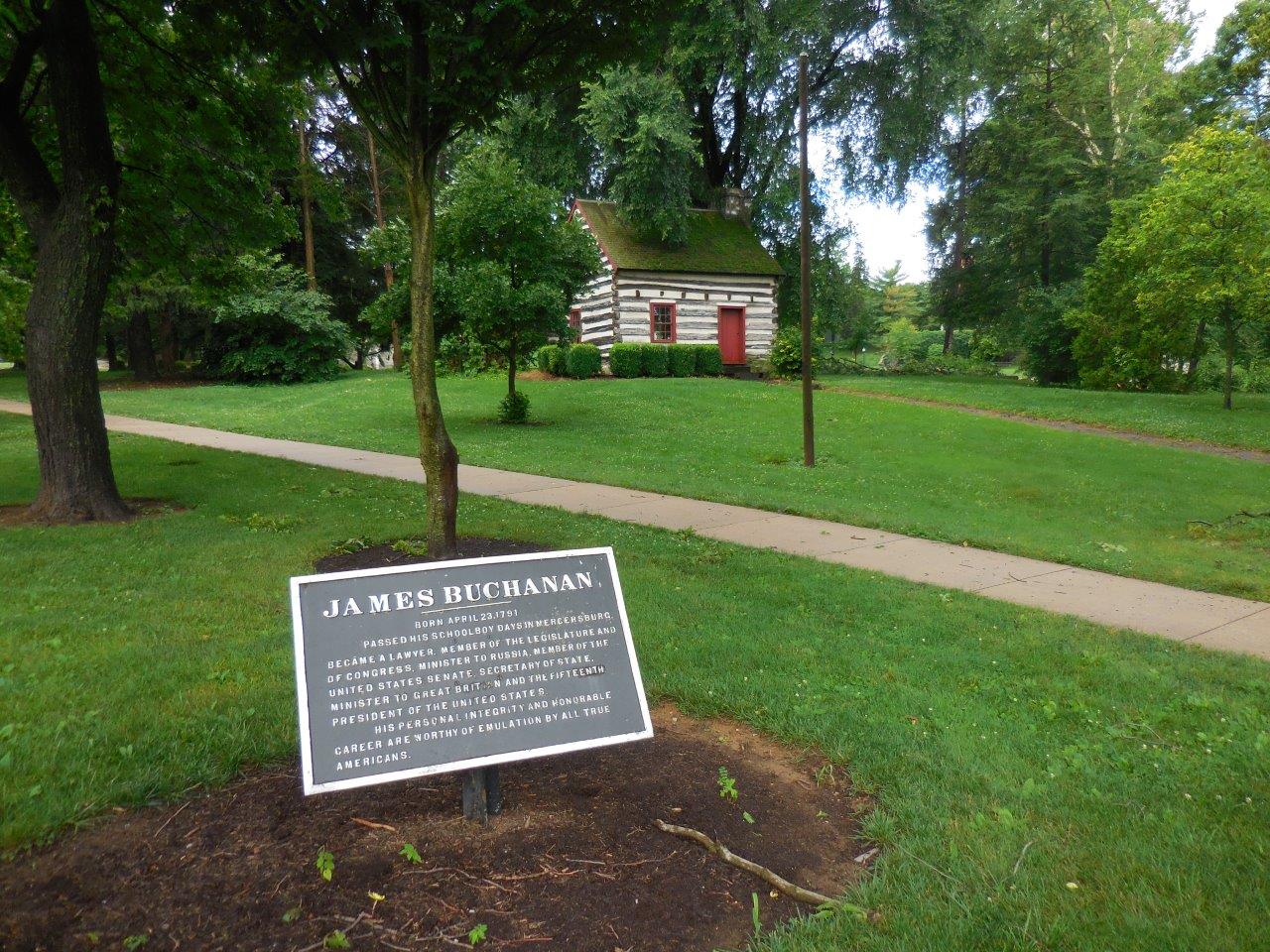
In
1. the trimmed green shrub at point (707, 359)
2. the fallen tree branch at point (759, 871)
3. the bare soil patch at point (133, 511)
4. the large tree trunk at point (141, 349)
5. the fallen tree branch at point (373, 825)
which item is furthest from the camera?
the large tree trunk at point (141, 349)

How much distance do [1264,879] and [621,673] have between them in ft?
7.65

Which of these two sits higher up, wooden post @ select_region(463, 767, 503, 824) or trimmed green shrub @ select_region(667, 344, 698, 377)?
trimmed green shrub @ select_region(667, 344, 698, 377)

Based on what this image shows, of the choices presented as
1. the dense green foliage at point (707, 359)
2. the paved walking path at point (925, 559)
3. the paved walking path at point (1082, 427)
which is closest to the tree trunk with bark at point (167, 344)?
the dense green foliage at point (707, 359)

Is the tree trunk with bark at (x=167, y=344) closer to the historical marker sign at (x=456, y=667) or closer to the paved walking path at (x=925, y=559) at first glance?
the paved walking path at (x=925, y=559)

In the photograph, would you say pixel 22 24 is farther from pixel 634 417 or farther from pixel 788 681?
pixel 634 417

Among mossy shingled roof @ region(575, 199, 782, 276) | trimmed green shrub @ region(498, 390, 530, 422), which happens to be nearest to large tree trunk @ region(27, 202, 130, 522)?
trimmed green shrub @ region(498, 390, 530, 422)

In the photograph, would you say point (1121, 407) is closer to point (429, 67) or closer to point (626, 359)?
point (626, 359)

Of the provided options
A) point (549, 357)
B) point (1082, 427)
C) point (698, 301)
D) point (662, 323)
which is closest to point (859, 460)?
point (1082, 427)

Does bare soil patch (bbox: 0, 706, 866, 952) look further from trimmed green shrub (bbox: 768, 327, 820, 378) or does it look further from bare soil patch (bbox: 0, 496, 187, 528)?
trimmed green shrub (bbox: 768, 327, 820, 378)

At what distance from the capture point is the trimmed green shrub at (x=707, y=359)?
29953 mm

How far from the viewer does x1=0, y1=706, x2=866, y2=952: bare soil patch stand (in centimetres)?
279

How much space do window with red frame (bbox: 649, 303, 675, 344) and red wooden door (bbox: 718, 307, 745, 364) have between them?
1.92 meters

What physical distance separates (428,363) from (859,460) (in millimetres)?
11098

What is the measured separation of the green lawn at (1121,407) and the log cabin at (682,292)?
12.4 ft
